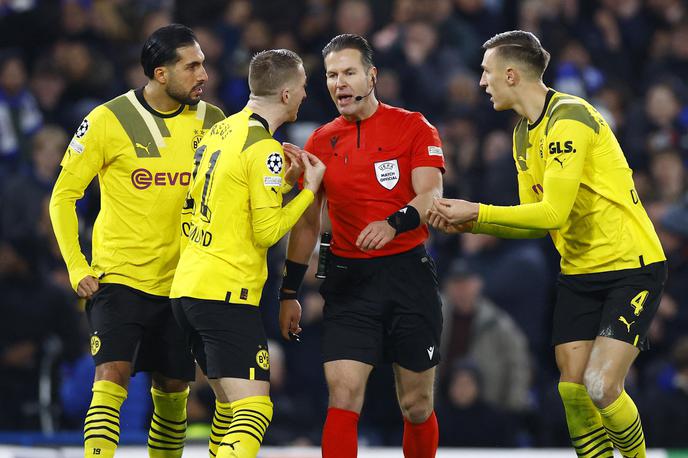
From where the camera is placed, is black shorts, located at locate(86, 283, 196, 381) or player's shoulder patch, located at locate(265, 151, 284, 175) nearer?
player's shoulder patch, located at locate(265, 151, 284, 175)

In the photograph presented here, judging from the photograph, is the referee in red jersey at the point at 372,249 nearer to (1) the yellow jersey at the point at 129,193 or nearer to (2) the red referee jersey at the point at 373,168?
(2) the red referee jersey at the point at 373,168

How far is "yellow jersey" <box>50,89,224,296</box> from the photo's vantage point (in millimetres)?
6781

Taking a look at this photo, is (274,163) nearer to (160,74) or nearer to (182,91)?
(182,91)

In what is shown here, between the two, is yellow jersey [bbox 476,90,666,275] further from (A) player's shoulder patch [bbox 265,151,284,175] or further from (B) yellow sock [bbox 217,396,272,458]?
(B) yellow sock [bbox 217,396,272,458]

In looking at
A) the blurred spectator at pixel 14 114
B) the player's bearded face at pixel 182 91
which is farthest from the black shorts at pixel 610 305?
the blurred spectator at pixel 14 114

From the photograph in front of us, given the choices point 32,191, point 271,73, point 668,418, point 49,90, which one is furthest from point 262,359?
point 49,90

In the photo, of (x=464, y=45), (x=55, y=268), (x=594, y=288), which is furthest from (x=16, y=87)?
(x=594, y=288)

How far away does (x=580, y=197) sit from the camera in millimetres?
6707

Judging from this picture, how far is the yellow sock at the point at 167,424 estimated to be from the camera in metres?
7.04

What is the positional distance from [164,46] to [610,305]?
2.72 metres

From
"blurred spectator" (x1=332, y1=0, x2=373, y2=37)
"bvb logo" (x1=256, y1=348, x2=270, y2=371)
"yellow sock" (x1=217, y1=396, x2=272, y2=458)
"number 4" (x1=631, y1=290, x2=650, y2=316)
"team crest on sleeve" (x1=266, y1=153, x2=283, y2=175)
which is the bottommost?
"yellow sock" (x1=217, y1=396, x2=272, y2=458)

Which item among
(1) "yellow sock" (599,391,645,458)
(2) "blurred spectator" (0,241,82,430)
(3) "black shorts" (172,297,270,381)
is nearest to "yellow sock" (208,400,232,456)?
(3) "black shorts" (172,297,270,381)

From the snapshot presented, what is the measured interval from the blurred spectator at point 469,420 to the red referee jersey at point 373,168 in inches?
131

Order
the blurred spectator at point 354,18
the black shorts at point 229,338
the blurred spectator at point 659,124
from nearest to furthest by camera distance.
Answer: the black shorts at point 229,338
the blurred spectator at point 659,124
the blurred spectator at point 354,18
